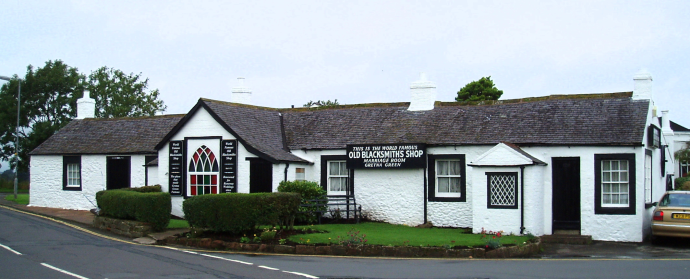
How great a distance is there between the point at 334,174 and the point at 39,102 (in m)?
34.4

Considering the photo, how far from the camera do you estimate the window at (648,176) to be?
21.3 metres

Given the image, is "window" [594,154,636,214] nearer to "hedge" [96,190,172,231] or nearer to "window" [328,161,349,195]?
"window" [328,161,349,195]

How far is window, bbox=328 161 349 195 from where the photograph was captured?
1013 inches

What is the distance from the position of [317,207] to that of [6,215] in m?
13.0

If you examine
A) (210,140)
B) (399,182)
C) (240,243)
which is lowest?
(240,243)

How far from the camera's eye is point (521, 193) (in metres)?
21.1

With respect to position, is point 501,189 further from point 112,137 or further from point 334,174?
point 112,137

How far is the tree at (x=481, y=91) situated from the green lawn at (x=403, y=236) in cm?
3326

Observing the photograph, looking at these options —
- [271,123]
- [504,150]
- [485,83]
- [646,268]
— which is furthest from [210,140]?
[485,83]

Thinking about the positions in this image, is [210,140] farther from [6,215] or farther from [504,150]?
[504,150]

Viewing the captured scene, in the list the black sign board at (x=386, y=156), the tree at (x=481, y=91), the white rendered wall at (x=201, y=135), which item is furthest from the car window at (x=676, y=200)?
the tree at (x=481, y=91)

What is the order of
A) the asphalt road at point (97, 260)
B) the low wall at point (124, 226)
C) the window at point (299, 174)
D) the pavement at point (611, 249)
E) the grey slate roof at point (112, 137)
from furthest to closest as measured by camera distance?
the grey slate roof at point (112, 137) → the window at point (299, 174) → the low wall at point (124, 226) → the pavement at point (611, 249) → the asphalt road at point (97, 260)

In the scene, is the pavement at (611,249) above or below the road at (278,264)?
below

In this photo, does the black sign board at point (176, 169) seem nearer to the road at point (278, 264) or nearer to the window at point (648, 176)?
the road at point (278, 264)
